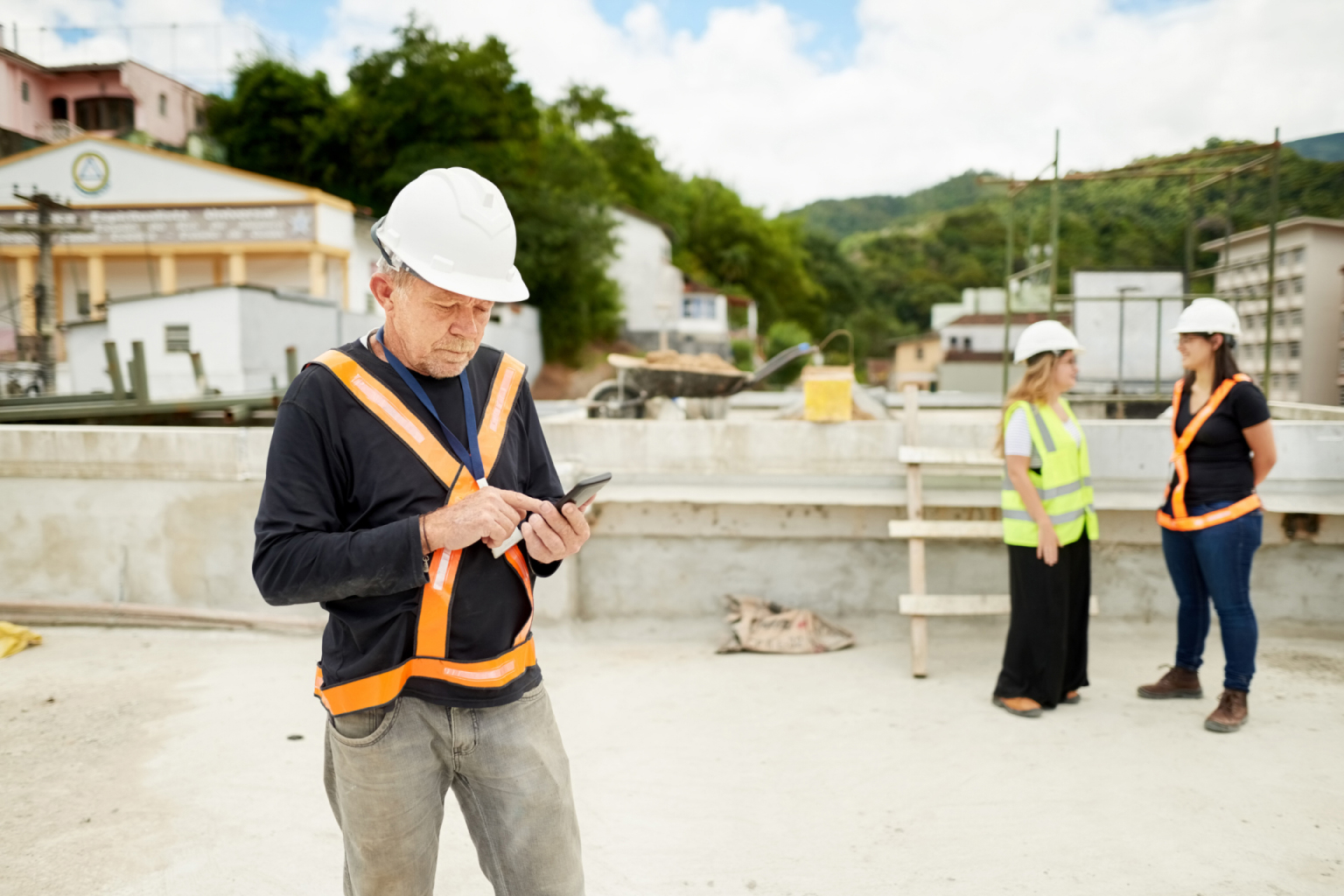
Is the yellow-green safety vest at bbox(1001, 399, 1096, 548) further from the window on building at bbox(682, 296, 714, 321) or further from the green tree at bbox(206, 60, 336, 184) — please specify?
the window on building at bbox(682, 296, 714, 321)

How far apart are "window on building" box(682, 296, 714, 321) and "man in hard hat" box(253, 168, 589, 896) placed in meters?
53.4

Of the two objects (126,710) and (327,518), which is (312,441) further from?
(126,710)

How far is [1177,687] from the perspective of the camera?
5266mm

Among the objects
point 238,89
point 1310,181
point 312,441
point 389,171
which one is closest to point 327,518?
point 312,441

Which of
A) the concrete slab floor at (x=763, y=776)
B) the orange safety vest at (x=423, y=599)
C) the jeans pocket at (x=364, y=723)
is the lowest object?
the concrete slab floor at (x=763, y=776)

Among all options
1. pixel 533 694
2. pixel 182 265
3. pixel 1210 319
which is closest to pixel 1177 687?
pixel 1210 319

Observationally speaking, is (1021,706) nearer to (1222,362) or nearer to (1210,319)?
(1222,362)

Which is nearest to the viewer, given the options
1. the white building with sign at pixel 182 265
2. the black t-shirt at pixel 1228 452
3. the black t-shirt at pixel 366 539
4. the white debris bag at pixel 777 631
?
the black t-shirt at pixel 366 539

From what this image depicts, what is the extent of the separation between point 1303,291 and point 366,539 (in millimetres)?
11363

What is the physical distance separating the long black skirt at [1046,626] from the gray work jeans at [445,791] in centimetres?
368

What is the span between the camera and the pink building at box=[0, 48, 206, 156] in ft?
28.1

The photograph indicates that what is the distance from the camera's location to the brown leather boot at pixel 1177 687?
17.3 ft

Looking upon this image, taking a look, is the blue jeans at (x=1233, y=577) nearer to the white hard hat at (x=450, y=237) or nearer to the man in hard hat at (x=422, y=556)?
the man in hard hat at (x=422, y=556)

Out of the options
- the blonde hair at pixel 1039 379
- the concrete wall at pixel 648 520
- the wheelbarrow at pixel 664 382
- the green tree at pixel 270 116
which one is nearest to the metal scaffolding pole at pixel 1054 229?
the wheelbarrow at pixel 664 382
